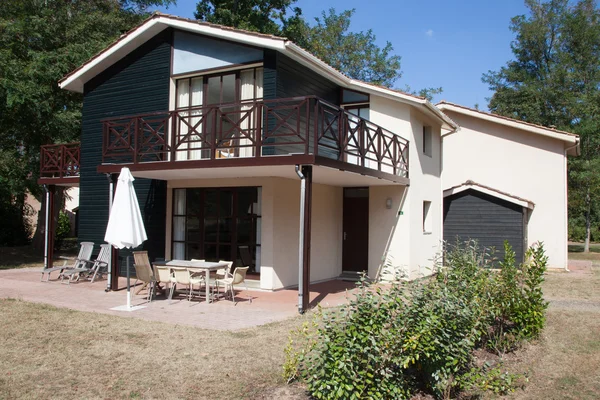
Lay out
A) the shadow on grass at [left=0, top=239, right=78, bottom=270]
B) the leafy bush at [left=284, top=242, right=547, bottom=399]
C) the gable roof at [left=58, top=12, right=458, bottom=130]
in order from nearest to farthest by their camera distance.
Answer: the leafy bush at [left=284, top=242, right=547, bottom=399] < the gable roof at [left=58, top=12, right=458, bottom=130] < the shadow on grass at [left=0, top=239, right=78, bottom=270]

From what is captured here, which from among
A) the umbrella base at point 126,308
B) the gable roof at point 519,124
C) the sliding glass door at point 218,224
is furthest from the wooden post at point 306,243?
the gable roof at point 519,124

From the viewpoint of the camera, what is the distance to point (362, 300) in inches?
192

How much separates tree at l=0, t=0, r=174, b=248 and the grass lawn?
978 centimetres

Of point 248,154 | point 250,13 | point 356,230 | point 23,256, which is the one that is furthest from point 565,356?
point 250,13

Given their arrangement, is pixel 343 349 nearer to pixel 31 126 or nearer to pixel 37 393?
pixel 37 393

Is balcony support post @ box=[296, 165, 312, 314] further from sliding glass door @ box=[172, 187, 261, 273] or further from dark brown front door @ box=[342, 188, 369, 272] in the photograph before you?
dark brown front door @ box=[342, 188, 369, 272]

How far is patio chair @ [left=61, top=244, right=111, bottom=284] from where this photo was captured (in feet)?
41.2

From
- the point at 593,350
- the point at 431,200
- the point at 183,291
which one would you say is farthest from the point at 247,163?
the point at 431,200

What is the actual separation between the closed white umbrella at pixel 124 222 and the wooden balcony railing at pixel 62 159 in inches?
252

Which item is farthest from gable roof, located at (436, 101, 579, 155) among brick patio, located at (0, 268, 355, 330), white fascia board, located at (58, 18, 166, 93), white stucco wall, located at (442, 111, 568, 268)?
white fascia board, located at (58, 18, 166, 93)

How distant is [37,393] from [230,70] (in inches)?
342

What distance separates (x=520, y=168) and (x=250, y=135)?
11.4 meters

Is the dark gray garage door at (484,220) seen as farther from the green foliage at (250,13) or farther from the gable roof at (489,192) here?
the green foliage at (250,13)

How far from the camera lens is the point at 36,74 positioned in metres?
16.5
